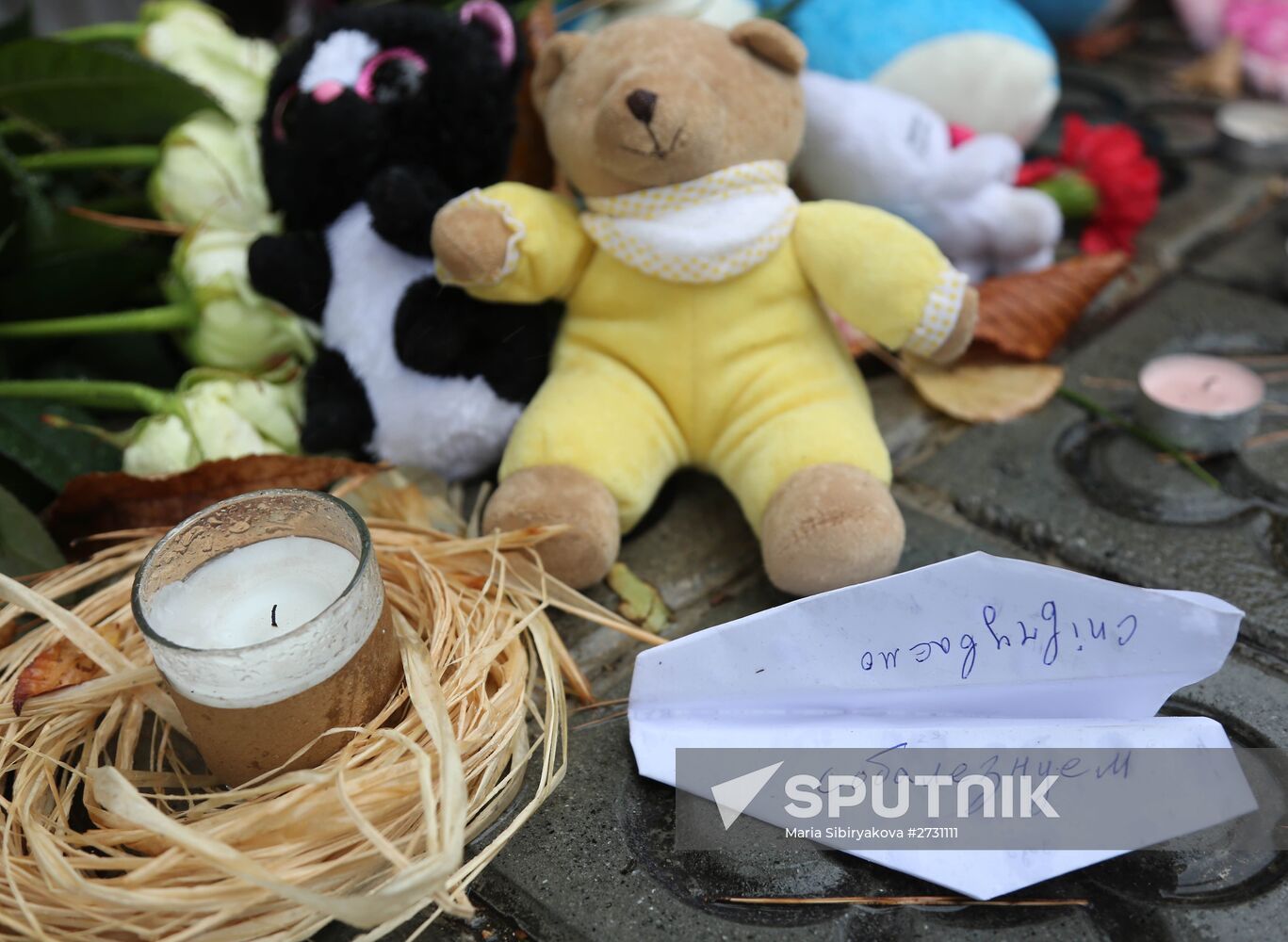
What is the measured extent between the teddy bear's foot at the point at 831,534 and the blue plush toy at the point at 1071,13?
125 cm

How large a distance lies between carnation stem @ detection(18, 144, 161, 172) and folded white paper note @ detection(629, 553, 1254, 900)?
87 cm

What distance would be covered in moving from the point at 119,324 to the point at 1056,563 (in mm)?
976

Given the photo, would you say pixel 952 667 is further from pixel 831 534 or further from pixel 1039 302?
pixel 1039 302

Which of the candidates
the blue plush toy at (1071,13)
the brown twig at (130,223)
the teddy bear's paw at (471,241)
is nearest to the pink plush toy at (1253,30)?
the blue plush toy at (1071,13)

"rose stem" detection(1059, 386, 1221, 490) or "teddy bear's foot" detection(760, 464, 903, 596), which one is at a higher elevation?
"teddy bear's foot" detection(760, 464, 903, 596)

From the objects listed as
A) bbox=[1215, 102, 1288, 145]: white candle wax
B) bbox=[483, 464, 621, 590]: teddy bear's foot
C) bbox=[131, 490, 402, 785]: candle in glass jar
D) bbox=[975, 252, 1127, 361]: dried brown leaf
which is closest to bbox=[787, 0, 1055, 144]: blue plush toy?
bbox=[975, 252, 1127, 361]: dried brown leaf

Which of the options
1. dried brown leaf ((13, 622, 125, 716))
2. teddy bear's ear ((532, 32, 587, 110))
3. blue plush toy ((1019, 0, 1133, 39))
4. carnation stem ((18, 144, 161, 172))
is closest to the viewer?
dried brown leaf ((13, 622, 125, 716))

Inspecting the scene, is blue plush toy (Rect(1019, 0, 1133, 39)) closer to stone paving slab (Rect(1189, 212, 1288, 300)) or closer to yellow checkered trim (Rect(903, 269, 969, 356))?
stone paving slab (Rect(1189, 212, 1288, 300))

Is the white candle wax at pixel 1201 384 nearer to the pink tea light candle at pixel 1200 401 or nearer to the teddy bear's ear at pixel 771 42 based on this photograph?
the pink tea light candle at pixel 1200 401

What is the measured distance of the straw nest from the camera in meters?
0.62

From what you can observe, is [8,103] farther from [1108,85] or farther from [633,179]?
[1108,85]

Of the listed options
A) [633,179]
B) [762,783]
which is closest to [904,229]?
[633,179]

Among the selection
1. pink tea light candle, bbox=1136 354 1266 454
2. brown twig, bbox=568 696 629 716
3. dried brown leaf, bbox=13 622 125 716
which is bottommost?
brown twig, bbox=568 696 629 716

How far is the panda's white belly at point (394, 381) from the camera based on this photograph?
1.02 metres
